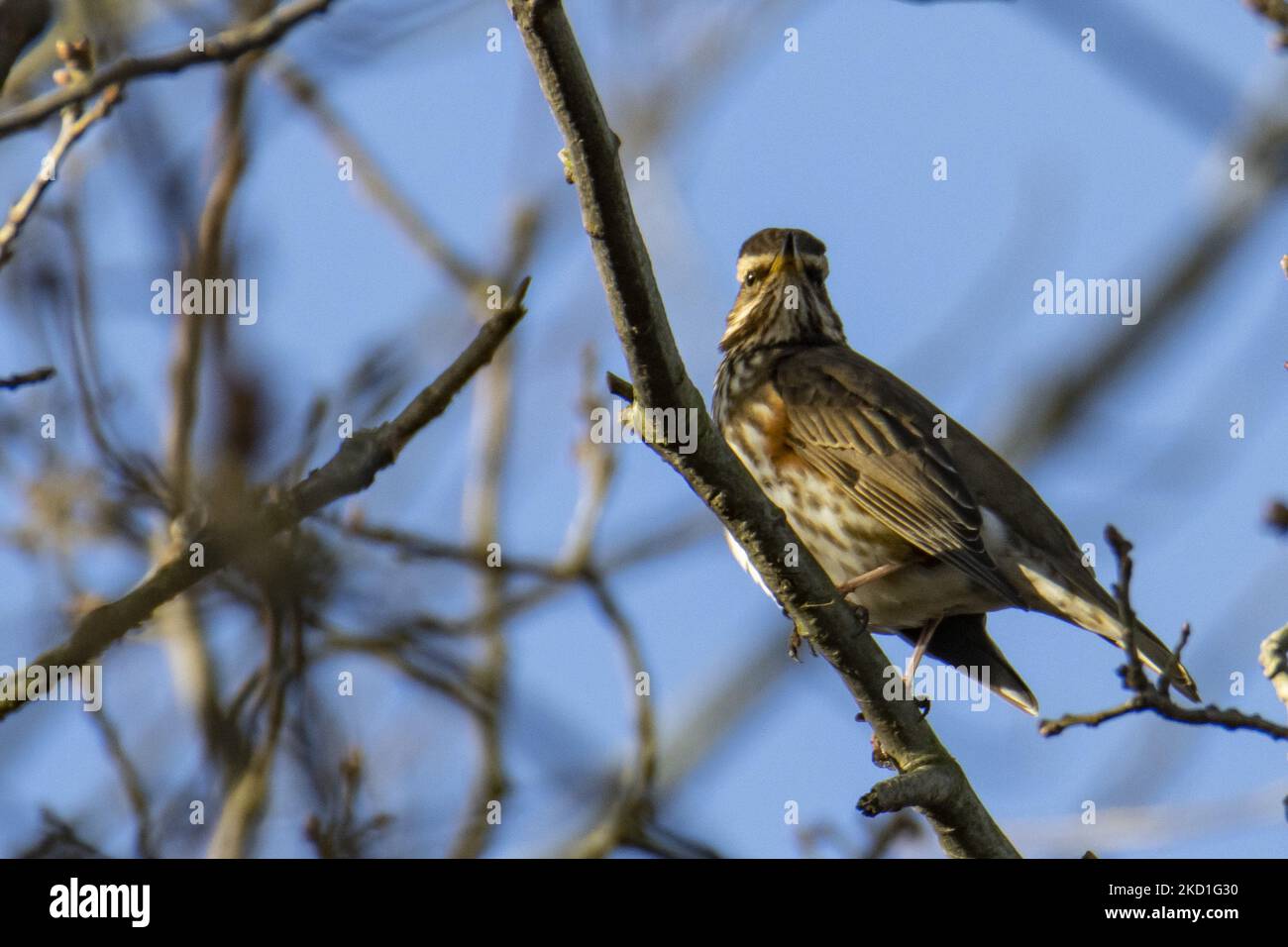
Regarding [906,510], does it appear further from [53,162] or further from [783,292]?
[53,162]

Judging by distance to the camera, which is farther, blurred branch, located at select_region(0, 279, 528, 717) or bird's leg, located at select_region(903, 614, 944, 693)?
bird's leg, located at select_region(903, 614, 944, 693)

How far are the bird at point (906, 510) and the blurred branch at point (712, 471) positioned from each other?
148 centimetres

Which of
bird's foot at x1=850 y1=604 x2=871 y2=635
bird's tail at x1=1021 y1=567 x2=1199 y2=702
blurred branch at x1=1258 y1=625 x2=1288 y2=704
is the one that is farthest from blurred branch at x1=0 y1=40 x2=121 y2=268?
bird's tail at x1=1021 y1=567 x2=1199 y2=702

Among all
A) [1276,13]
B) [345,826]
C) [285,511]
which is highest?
[1276,13]

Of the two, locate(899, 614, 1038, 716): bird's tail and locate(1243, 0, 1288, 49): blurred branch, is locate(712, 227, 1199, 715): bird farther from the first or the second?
locate(1243, 0, 1288, 49): blurred branch

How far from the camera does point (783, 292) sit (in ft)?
29.9

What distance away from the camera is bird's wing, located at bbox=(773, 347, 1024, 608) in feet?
24.5

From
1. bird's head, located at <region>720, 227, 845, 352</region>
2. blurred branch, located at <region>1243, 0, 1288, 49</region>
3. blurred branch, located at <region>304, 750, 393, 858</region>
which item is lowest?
blurred branch, located at <region>304, 750, 393, 858</region>

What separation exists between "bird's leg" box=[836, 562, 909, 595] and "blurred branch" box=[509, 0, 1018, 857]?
5.50ft

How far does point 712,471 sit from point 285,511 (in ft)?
5.06

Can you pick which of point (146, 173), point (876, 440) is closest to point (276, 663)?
A: point (146, 173)

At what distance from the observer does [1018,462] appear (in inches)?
360

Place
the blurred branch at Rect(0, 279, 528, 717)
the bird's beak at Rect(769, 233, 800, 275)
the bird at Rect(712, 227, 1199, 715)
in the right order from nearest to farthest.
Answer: the blurred branch at Rect(0, 279, 528, 717) → the bird at Rect(712, 227, 1199, 715) → the bird's beak at Rect(769, 233, 800, 275)

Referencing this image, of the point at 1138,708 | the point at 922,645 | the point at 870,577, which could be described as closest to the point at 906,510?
the point at 870,577
